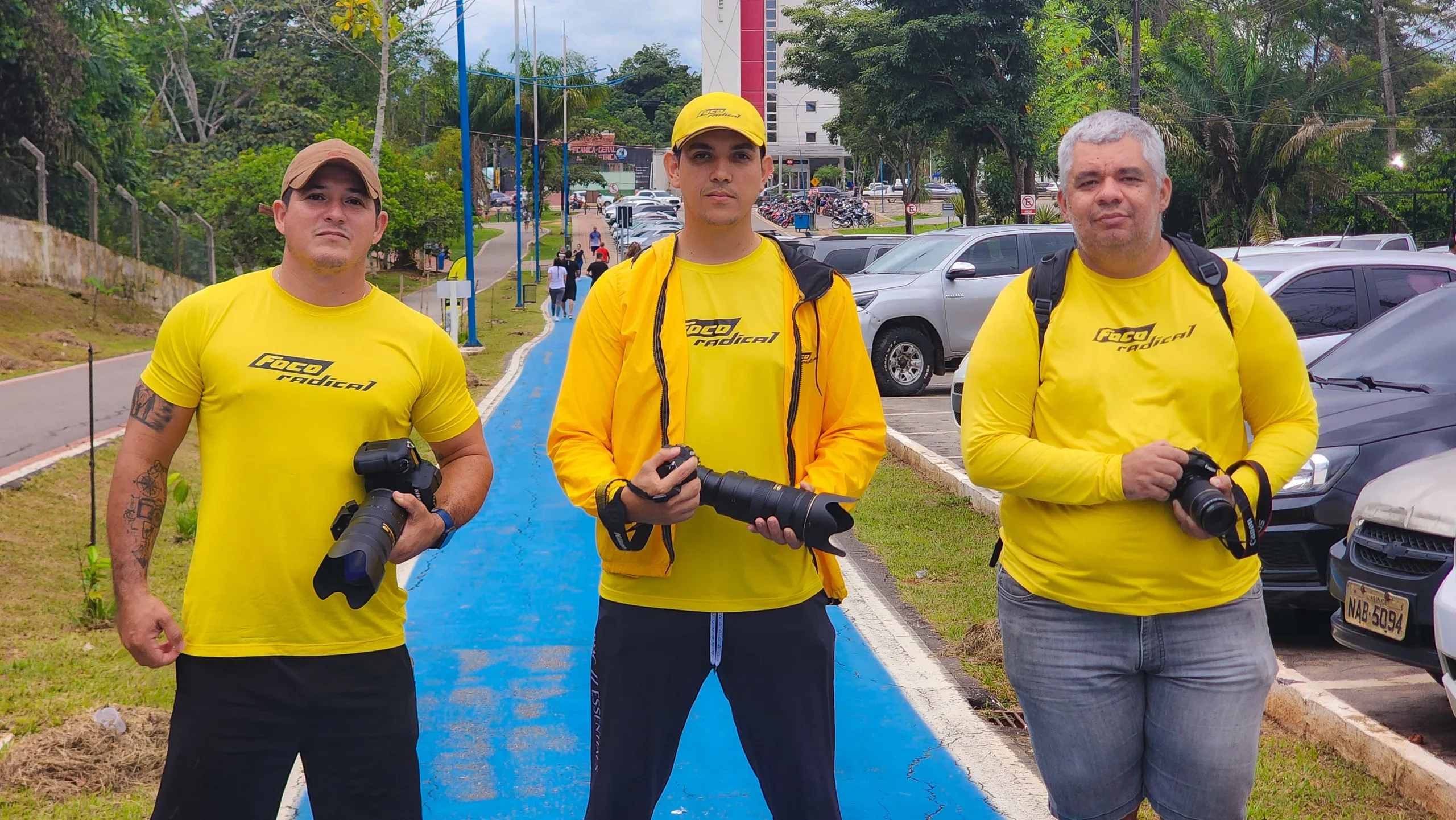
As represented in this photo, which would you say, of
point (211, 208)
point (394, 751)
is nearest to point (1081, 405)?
point (394, 751)

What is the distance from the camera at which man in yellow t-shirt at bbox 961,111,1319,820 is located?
9.89ft

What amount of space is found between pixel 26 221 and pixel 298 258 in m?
24.2

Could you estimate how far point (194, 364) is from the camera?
3076mm

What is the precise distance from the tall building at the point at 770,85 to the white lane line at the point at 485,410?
2860 inches

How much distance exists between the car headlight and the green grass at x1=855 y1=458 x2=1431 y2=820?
1.47 m

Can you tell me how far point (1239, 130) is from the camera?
3409 centimetres

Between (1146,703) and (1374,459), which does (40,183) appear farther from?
(1146,703)

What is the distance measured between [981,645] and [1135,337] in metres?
3.56

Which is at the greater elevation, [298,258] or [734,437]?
[298,258]

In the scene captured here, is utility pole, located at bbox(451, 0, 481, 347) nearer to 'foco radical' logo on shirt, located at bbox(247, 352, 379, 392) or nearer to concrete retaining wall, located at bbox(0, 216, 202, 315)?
concrete retaining wall, located at bbox(0, 216, 202, 315)

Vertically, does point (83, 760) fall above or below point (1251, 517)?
below

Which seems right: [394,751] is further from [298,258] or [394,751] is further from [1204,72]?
[1204,72]

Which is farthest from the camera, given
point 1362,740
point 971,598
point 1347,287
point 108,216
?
point 108,216

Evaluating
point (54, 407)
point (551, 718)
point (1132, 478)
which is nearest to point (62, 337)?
point (54, 407)
